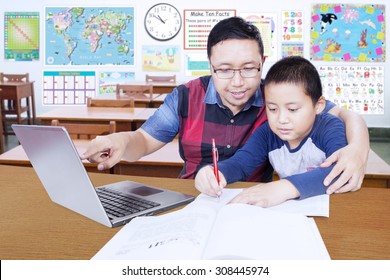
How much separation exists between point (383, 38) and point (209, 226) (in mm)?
6346

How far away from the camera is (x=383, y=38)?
6.53 metres

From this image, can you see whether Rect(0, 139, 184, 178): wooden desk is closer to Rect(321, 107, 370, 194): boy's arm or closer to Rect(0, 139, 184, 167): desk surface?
Rect(0, 139, 184, 167): desk surface

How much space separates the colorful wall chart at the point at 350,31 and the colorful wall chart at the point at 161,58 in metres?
1.89

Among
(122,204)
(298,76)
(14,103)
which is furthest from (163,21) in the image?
(122,204)

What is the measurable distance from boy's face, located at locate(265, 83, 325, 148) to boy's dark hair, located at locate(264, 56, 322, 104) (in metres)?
0.01

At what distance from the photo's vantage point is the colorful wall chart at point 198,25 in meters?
6.78

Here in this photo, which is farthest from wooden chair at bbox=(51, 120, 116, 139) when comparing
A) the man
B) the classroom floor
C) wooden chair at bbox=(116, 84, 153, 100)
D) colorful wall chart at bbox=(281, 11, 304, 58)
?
colorful wall chart at bbox=(281, 11, 304, 58)

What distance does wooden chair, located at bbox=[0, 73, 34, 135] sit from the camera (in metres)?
6.18

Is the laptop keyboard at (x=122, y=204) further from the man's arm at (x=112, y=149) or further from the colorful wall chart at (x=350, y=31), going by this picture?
the colorful wall chart at (x=350, y=31)

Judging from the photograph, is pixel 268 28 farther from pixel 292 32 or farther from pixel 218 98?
pixel 218 98

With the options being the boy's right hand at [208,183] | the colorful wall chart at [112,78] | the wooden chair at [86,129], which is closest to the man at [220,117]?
the boy's right hand at [208,183]

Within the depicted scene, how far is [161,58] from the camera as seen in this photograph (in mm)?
6867

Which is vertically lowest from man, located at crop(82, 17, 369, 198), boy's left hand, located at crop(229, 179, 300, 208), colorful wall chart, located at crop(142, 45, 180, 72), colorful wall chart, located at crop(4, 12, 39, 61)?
boy's left hand, located at crop(229, 179, 300, 208)

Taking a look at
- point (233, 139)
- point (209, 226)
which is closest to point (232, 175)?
point (233, 139)
